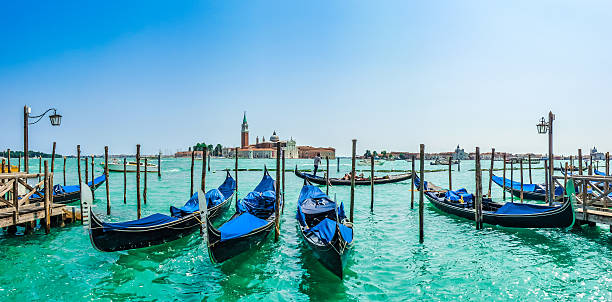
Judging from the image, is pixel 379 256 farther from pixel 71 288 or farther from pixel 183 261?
pixel 71 288

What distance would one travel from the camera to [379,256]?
A: 5.01 m

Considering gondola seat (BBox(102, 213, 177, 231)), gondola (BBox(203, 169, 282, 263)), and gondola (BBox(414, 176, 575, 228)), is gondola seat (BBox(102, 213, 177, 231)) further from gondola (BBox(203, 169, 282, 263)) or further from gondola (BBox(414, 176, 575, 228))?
gondola (BBox(414, 176, 575, 228))

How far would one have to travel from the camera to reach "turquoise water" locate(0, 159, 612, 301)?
371 cm

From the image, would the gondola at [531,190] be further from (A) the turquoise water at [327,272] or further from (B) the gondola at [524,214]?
(A) the turquoise water at [327,272]

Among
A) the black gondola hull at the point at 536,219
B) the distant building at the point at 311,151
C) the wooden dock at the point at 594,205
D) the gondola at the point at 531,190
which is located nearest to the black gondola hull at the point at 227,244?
the black gondola hull at the point at 536,219

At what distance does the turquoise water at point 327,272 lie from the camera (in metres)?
3.71

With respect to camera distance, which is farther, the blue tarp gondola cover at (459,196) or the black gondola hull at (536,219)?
the blue tarp gondola cover at (459,196)

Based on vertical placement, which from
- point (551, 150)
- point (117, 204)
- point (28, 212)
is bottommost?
point (117, 204)

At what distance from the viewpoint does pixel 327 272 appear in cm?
424

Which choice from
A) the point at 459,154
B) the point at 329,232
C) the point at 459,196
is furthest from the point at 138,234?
the point at 459,154

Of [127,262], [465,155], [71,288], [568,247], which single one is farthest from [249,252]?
[465,155]

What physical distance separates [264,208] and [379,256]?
2.74m

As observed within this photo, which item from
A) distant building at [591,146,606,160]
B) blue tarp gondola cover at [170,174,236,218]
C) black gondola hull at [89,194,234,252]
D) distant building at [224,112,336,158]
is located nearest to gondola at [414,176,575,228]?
blue tarp gondola cover at [170,174,236,218]

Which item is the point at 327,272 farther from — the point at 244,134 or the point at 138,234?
the point at 244,134
